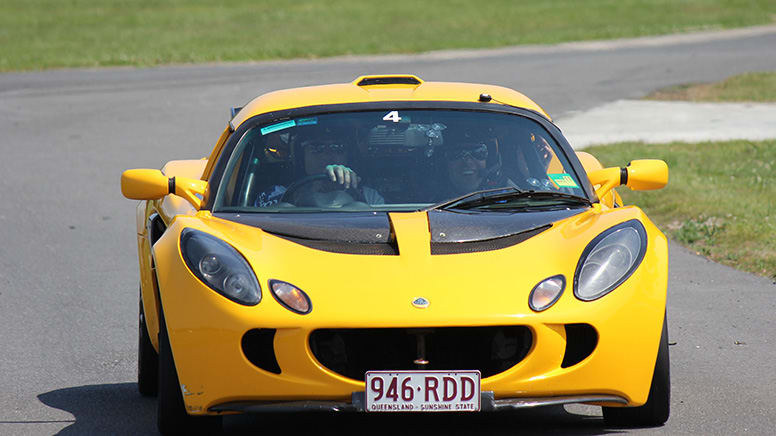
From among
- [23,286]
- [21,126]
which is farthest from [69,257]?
[21,126]

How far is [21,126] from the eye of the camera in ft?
58.6

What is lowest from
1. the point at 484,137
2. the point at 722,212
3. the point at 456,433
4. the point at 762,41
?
the point at 762,41

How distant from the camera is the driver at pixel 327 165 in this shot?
5387mm

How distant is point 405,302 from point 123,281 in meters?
4.59

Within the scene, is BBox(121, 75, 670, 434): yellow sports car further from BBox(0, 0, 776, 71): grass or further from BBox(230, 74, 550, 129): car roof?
BBox(0, 0, 776, 71): grass

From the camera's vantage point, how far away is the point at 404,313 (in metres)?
4.29

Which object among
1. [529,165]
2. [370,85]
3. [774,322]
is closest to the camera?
[529,165]

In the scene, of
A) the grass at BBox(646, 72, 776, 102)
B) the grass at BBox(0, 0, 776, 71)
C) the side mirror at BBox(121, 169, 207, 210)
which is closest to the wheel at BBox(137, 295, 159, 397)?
the side mirror at BBox(121, 169, 207, 210)

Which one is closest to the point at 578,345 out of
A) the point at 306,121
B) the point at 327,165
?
the point at 327,165

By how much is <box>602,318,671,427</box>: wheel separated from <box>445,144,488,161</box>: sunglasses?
4.00 ft

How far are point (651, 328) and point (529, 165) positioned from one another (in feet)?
4.27

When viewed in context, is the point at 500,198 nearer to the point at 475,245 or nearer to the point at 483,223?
the point at 483,223

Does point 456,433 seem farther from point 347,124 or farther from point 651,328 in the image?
point 347,124

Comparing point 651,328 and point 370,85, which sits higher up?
point 370,85
